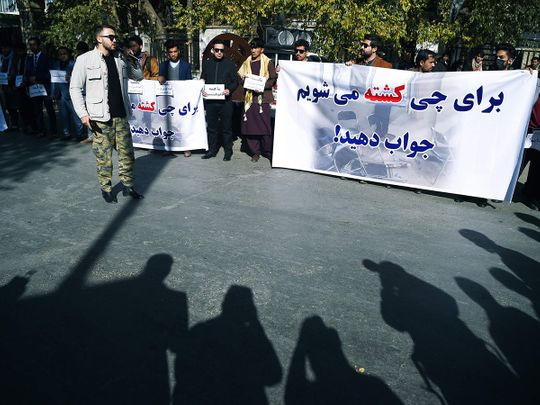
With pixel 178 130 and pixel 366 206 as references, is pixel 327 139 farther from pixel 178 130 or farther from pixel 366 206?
pixel 178 130

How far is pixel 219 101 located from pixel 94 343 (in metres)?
5.21

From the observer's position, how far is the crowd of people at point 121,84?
4.92m

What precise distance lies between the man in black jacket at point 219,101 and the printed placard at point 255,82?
0.29 metres

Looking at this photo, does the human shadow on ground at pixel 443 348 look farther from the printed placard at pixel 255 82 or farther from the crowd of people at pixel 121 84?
the printed placard at pixel 255 82

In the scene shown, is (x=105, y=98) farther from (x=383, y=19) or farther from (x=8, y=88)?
(x=383, y=19)

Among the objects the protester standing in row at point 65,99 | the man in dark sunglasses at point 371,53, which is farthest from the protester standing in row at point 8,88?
the man in dark sunglasses at point 371,53

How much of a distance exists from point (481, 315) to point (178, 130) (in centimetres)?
583

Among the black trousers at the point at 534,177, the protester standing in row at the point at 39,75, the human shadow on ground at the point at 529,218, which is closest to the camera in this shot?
the human shadow on ground at the point at 529,218

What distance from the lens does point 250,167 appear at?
23.5 feet

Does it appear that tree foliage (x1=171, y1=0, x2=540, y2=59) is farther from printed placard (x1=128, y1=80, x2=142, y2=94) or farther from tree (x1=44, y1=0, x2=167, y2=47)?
tree (x1=44, y1=0, x2=167, y2=47)

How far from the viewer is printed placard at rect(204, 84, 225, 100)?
285 inches

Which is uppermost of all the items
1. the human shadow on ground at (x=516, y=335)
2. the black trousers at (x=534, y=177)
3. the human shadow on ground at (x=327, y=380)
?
the black trousers at (x=534, y=177)

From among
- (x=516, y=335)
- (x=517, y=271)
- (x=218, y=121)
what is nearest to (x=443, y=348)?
(x=516, y=335)

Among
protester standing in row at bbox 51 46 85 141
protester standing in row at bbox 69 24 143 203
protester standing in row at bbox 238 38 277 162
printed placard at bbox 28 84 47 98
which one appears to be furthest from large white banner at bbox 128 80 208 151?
protester standing in row at bbox 69 24 143 203
